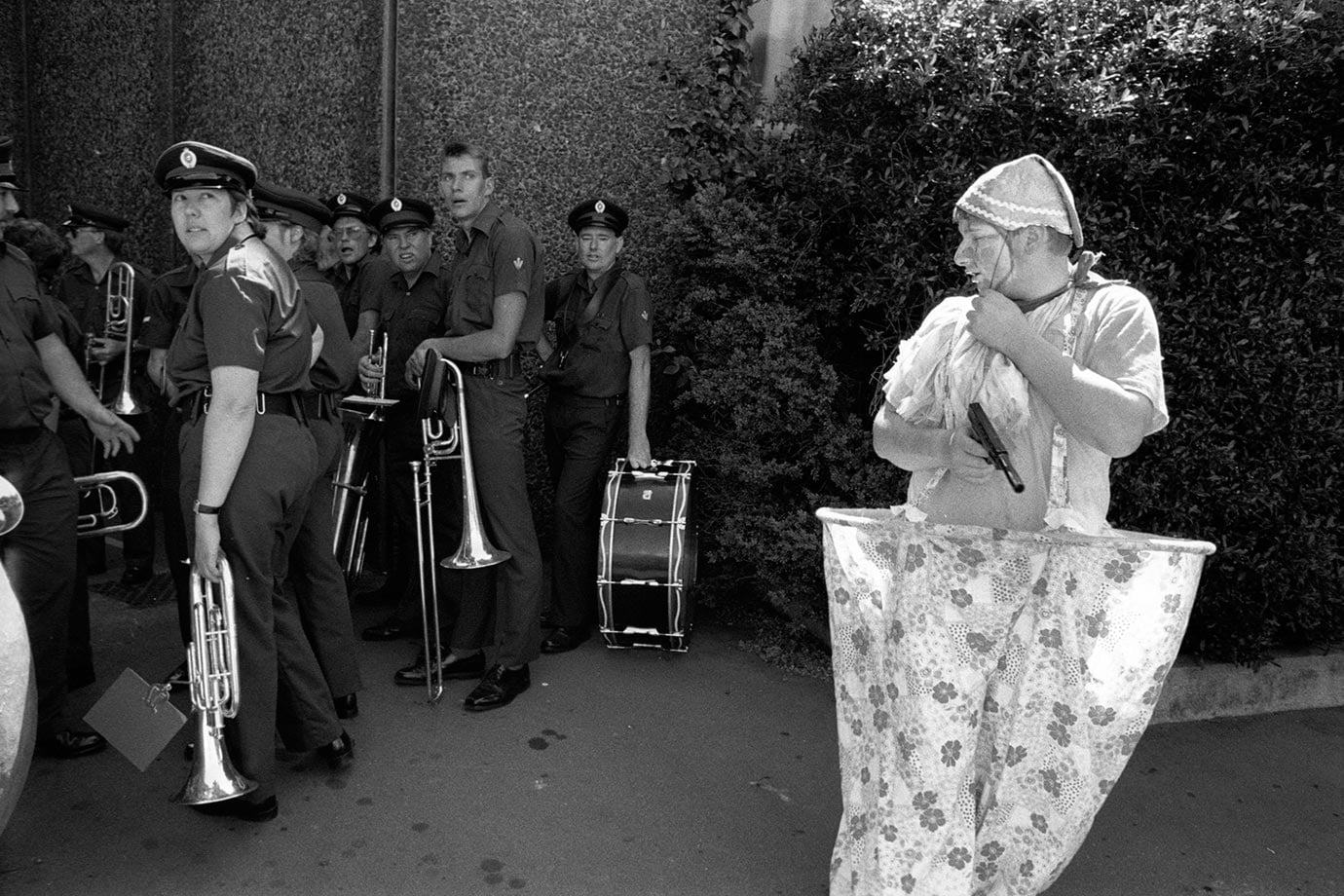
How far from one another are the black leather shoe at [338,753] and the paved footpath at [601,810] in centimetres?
5

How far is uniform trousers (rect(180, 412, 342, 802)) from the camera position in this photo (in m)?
3.33

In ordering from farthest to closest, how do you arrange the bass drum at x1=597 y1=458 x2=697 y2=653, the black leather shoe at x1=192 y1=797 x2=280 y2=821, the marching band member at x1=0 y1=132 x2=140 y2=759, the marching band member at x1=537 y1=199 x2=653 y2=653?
the marching band member at x1=537 y1=199 x2=653 y2=653 < the bass drum at x1=597 y1=458 x2=697 y2=653 < the marching band member at x1=0 y1=132 x2=140 y2=759 < the black leather shoe at x1=192 y1=797 x2=280 y2=821

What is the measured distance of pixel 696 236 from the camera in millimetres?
5242

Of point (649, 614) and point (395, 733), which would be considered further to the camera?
point (649, 614)

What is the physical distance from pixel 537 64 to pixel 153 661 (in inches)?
142

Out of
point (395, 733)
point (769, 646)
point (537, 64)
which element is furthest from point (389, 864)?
point (537, 64)

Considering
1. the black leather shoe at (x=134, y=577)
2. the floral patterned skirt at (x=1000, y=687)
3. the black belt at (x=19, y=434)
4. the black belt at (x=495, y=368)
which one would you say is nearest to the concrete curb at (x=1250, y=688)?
the floral patterned skirt at (x=1000, y=687)

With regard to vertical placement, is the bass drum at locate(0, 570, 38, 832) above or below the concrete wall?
below

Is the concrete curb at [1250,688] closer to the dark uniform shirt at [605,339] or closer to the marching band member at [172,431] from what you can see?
the dark uniform shirt at [605,339]

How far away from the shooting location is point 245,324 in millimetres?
3252

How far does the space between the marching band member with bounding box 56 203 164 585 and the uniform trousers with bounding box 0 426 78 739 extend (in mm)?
1967

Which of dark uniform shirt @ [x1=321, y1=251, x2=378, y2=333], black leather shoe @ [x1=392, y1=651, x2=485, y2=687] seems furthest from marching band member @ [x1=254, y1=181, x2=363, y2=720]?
dark uniform shirt @ [x1=321, y1=251, x2=378, y2=333]

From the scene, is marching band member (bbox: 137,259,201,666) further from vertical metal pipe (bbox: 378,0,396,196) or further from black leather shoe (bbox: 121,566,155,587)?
vertical metal pipe (bbox: 378,0,396,196)

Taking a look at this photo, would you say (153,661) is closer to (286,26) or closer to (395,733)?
(395,733)
